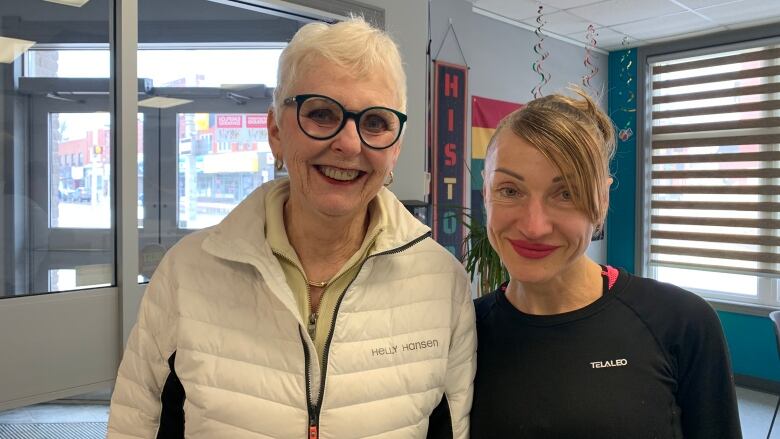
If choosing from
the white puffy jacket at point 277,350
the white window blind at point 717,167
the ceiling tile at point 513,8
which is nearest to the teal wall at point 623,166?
the white window blind at point 717,167

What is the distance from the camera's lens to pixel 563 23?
4.61m

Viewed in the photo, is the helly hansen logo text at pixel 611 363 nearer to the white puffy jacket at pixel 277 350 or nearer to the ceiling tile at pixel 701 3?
the white puffy jacket at pixel 277 350

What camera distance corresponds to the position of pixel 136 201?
2221 mm

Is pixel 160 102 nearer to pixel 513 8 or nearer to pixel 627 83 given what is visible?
pixel 513 8

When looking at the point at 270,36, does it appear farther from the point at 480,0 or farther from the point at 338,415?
the point at 338,415

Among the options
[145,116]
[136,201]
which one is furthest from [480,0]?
[136,201]

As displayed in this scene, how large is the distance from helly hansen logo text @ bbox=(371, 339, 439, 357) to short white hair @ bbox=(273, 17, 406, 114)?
0.46m

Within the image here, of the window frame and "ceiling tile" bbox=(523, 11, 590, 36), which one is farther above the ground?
"ceiling tile" bbox=(523, 11, 590, 36)

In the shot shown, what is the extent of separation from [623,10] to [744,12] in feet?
3.20

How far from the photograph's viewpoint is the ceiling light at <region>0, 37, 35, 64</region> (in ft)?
6.67

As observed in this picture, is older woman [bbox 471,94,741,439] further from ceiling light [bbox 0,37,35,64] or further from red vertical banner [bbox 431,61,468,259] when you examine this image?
red vertical banner [bbox 431,61,468,259]

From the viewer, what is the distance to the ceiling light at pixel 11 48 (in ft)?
6.67

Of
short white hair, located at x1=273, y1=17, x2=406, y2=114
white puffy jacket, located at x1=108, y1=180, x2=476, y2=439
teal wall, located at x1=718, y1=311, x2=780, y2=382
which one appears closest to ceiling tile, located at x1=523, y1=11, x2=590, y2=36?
teal wall, located at x1=718, y1=311, x2=780, y2=382

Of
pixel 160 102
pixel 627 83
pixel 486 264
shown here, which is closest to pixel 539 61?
pixel 627 83
